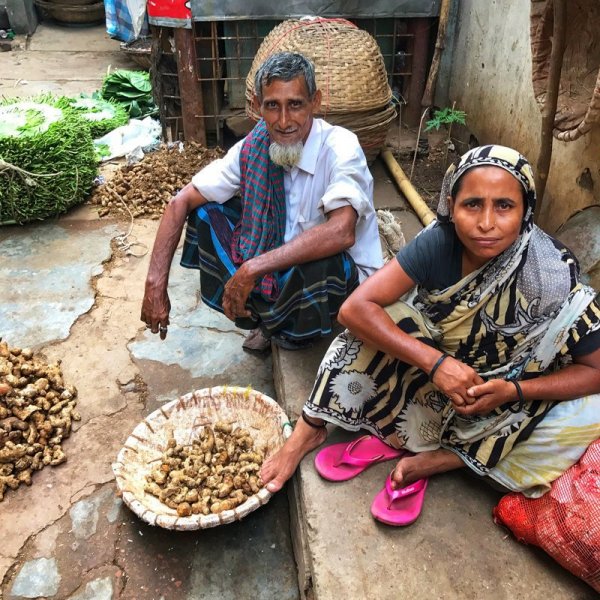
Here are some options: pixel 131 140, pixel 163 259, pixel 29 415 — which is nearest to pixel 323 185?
pixel 163 259

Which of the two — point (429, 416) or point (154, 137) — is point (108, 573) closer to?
point (429, 416)

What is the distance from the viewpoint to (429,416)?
6.41ft

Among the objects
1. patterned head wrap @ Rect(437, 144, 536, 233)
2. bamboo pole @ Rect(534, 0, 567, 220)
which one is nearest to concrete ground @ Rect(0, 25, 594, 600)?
patterned head wrap @ Rect(437, 144, 536, 233)

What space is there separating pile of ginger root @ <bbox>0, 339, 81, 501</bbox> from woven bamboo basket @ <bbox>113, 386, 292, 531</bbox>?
1.40 ft

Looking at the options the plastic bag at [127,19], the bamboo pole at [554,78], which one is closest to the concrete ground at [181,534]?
the bamboo pole at [554,78]

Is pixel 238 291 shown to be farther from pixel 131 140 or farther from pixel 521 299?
pixel 131 140

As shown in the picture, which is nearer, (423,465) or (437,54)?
(423,465)

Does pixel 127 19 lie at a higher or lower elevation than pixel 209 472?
higher

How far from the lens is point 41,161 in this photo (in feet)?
12.9

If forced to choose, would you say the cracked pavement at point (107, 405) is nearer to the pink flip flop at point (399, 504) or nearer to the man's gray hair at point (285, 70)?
the pink flip flop at point (399, 504)

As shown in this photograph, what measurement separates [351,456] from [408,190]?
2572mm

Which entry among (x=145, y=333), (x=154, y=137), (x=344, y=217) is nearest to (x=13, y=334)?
(x=145, y=333)

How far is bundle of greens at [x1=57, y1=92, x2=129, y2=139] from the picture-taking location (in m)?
5.21

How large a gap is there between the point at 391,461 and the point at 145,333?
1.66 m
